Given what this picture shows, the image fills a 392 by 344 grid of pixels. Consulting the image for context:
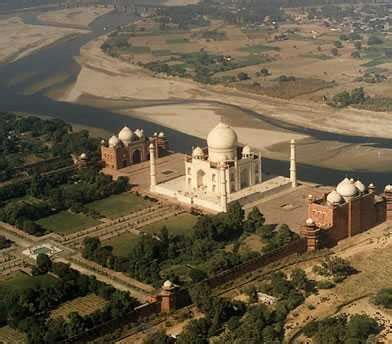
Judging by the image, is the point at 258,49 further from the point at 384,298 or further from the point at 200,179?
the point at 384,298

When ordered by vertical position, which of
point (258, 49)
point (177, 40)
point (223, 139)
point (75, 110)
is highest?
point (223, 139)

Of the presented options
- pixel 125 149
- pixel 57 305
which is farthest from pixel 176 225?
pixel 125 149

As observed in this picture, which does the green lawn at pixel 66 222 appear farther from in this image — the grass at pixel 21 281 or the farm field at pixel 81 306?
the farm field at pixel 81 306

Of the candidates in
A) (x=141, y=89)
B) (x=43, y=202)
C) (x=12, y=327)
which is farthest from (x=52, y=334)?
(x=141, y=89)

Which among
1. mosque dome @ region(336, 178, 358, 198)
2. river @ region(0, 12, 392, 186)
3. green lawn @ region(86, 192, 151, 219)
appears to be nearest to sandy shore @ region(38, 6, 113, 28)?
river @ region(0, 12, 392, 186)

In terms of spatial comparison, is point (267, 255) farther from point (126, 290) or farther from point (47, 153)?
point (47, 153)

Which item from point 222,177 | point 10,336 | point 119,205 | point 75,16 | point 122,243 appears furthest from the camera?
point 75,16

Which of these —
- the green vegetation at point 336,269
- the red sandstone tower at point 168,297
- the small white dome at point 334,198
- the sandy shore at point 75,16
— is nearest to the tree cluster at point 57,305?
the red sandstone tower at point 168,297
